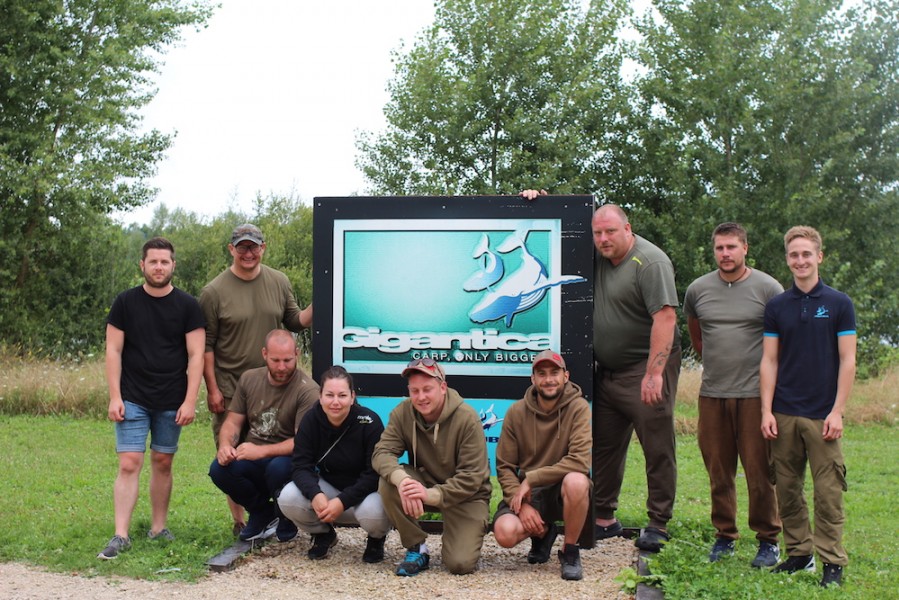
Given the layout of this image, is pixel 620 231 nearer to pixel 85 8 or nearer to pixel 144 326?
pixel 144 326

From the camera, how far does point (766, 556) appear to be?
627 cm

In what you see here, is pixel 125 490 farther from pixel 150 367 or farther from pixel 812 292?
pixel 812 292

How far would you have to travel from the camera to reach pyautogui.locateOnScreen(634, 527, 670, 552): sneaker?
6.78m

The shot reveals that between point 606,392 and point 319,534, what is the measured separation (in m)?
2.19

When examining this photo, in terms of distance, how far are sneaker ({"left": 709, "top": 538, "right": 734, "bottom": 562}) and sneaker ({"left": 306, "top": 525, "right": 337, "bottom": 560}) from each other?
8.14 feet

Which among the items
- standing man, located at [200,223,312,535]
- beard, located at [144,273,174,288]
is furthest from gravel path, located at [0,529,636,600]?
beard, located at [144,273,174,288]

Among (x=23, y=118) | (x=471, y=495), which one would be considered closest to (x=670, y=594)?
(x=471, y=495)

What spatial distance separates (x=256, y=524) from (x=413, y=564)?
4.21 feet

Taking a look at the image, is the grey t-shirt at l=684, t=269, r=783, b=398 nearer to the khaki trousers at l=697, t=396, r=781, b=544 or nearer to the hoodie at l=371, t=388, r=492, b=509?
the khaki trousers at l=697, t=396, r=781, b=544

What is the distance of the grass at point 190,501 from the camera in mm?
6098

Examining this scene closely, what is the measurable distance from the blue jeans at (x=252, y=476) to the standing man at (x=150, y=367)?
42 cm

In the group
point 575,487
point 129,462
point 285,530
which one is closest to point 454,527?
point 575,487

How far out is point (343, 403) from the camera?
638 cm

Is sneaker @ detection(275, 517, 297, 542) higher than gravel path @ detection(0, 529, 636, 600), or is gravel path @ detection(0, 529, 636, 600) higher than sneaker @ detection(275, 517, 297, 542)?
sneaker @ detection(275, 517, 297, 542)
